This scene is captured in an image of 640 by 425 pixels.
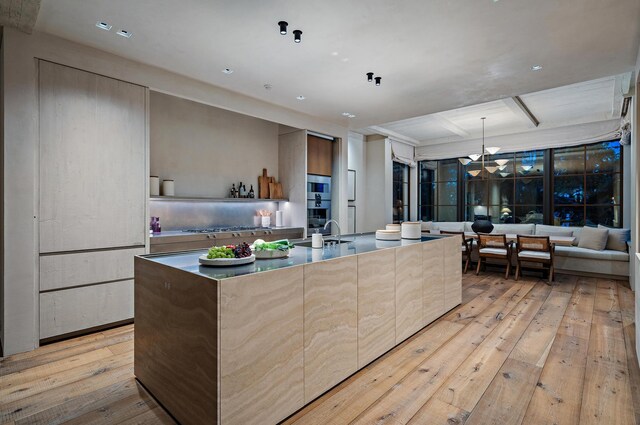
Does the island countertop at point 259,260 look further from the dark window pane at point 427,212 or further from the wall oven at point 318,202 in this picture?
the dark window pane at point 427,212

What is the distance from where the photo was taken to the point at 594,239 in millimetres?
5887

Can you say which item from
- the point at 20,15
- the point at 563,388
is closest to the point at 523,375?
the point at 563,388

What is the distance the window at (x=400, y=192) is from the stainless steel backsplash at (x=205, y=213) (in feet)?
12.5

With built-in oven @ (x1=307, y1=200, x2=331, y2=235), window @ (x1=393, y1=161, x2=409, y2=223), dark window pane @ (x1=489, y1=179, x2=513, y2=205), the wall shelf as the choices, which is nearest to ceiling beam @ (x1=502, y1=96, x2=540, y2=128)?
dark window pane @ (x1=489, y1=179, x2=513, y2=205)

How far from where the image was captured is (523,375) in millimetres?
2408

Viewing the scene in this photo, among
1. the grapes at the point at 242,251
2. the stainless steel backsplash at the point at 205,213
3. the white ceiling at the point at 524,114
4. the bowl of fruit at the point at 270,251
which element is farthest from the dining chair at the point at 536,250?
the grapes at the point at 242,251

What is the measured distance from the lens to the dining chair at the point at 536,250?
210 inches

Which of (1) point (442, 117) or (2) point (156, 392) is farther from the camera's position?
(1) point (442, 117)

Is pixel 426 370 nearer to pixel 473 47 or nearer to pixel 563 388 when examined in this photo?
pixel 563 388

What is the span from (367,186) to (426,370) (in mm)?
5854

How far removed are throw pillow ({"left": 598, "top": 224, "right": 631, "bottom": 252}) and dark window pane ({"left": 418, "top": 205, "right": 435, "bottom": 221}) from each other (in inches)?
150

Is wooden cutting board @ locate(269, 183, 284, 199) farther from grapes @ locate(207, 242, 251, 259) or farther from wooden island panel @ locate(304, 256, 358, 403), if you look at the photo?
grapes @ locate(207, 242, 251, 259)

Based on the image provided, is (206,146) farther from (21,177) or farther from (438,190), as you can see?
(438,190)

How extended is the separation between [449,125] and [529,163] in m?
2.16
